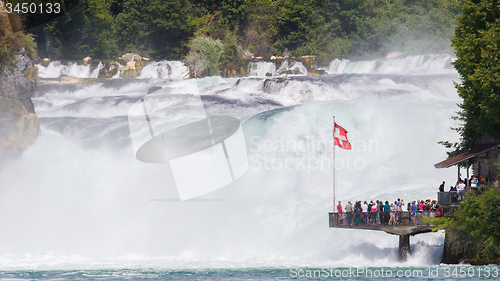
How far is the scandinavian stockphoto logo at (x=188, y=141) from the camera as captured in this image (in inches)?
1602

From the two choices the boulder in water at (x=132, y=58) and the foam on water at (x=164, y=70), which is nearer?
the foam on water at (x=164, y=70)

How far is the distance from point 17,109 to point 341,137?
85.7ft

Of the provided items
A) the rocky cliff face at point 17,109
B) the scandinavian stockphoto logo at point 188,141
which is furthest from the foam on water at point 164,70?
the rocky cliff face at point 17,109

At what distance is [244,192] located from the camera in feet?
127

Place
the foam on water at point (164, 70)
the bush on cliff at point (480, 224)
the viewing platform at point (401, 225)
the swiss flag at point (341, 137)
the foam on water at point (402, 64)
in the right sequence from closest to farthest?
1. the bush on cliff at point (480, 224)
2. the viewing platform at point (401, 225)
3. the swiss flag at point (341, 137)
4. the foam on water at point (402, 64)
5. the foam on water at point (164, 70)

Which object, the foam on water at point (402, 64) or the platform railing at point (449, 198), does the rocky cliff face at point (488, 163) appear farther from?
the foam on water at point (402, 64)

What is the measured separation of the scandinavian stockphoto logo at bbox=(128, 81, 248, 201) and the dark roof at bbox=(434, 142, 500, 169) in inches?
565

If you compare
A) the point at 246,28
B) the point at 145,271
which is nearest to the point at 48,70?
the point at 246,28

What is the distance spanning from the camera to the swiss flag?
98.2 feet

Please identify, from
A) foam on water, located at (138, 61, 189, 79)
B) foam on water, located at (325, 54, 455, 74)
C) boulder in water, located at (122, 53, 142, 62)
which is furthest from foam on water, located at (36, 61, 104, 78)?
foam on water, located at (325, 54, 455, 74)

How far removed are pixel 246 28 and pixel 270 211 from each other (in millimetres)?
52929

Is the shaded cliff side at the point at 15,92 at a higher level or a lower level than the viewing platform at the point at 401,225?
higher

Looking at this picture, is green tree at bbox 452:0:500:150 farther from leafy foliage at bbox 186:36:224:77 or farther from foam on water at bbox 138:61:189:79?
foam on water at bbox 138:61:189:79
